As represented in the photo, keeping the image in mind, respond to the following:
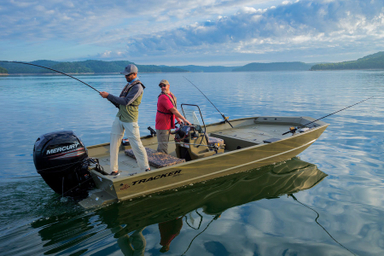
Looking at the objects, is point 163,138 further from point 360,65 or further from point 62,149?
point 360,65

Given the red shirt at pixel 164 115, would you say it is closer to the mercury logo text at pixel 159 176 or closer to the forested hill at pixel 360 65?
the mercury logo text at pixel 159 176

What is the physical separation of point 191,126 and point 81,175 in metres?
2.18

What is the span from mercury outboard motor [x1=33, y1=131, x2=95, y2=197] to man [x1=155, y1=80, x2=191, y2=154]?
58.8 inches

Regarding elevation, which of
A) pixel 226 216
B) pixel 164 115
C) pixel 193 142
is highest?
pixel 164 115

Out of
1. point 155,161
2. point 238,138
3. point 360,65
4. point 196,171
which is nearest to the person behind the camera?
point 155,161

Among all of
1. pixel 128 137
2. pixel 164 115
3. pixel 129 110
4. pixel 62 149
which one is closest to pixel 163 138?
pixel 164 115

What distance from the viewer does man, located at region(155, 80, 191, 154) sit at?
16.5ft

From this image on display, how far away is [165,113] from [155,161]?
921 millimetres

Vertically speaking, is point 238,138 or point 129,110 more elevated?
point 129,110

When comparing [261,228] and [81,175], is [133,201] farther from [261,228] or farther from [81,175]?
[261,228]

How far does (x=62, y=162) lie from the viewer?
4.02m

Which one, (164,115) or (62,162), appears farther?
(164,115)

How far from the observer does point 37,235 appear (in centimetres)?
354

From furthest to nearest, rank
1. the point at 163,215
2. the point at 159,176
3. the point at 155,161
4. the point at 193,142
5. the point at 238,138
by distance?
the point at 238,138 → the point at 193,142 → the point at 155,161 → the point at 159,176 → the point at 163,215
